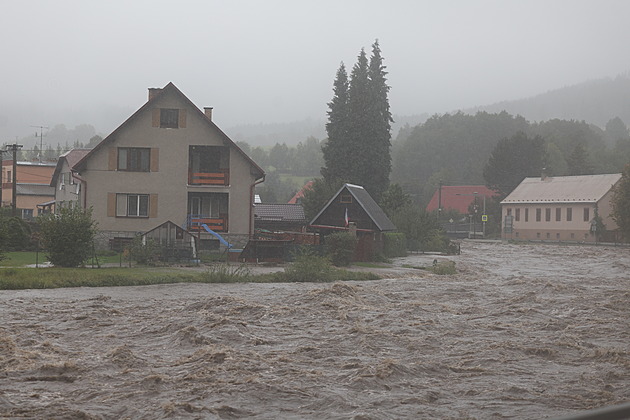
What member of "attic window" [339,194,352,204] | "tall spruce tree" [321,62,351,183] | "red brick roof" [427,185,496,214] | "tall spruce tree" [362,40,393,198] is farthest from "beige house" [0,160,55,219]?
"red brick roof" [427,185,496,214]

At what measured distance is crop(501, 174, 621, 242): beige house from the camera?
82.1m

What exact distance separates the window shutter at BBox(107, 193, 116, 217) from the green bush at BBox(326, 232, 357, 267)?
43.4ft

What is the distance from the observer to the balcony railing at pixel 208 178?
4334cm

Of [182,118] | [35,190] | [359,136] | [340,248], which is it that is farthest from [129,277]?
[35,190]

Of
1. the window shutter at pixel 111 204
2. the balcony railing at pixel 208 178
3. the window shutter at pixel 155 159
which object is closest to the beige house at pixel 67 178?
the window shutter at pixel 111 204

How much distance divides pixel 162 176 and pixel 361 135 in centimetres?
2996

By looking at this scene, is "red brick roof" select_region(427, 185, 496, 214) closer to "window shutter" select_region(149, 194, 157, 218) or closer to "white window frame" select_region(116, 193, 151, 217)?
"window shutter" select_region(149, 194, 157, 218)

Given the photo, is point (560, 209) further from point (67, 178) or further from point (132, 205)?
point (132, 205)

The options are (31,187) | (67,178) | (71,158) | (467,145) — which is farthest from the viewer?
(467,145)

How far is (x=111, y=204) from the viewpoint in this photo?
42625 mm

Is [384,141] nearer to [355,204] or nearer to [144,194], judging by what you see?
[355,204]

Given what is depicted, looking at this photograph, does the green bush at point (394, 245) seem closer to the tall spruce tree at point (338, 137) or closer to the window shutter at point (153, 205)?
the window shutter at point (153, 205)

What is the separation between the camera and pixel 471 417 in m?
10.8

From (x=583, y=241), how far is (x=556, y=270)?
44.6 metres
